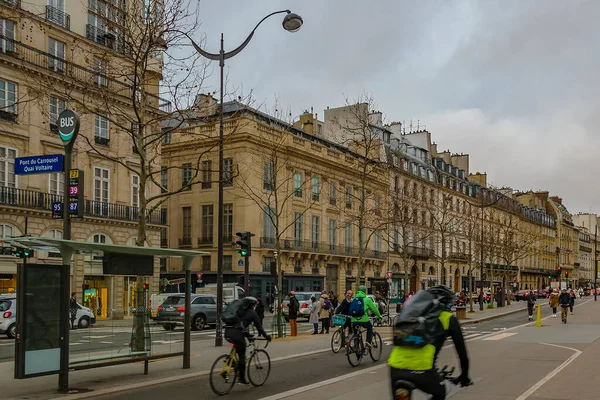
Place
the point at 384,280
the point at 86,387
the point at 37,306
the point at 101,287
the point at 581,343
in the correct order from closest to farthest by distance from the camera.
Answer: the point at 37,306, the point at 86,387, the point at 101,287, the point at 581,343, the point at 384,280

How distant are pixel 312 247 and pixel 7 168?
26.8 m

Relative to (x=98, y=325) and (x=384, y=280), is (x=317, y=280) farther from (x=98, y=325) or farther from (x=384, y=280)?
(x=98, y=325)

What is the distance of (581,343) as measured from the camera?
20828 millimetres

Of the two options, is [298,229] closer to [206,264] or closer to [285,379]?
[206,264]

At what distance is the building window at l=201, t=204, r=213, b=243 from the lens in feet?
162

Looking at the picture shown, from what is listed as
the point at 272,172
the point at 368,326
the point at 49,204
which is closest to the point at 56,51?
the point at 49,204

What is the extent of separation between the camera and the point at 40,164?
11.9m

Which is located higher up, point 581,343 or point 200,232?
point 200,232

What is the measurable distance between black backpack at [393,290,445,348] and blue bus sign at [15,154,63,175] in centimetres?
808

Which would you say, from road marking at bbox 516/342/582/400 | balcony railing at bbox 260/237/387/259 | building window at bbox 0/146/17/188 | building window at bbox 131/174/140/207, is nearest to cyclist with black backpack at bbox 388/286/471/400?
road marking at bbox 516/342/582/400

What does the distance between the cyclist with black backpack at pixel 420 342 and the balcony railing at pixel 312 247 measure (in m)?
42.0

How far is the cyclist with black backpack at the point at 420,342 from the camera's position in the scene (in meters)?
5.39

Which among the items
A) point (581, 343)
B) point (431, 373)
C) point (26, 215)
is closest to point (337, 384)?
point (431, 373)

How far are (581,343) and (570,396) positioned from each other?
37.0ft
